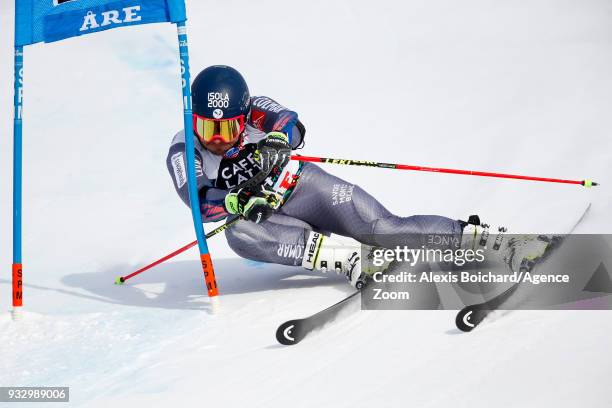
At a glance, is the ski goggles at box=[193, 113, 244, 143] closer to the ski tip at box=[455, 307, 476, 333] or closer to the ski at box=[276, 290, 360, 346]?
the ski at box=[276, 290, 360, 346]

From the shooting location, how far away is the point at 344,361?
12.2 ft

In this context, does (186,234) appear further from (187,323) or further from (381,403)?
(381,403)

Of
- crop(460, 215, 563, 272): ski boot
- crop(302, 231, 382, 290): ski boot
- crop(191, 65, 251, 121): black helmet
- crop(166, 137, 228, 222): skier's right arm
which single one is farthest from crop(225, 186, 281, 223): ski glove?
crop(460, 215, 563, 272): ski boot

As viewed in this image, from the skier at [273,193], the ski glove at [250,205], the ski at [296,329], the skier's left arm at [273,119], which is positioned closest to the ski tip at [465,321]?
the ski at [296,329]

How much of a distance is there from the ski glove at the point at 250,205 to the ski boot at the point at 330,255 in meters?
0.42

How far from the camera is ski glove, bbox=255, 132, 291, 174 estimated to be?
5.11 meters

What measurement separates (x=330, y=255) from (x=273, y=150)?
77cm

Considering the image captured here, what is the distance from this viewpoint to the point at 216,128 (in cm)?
519

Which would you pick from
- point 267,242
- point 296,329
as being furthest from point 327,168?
point 296,329

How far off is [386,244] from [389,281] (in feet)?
1.81

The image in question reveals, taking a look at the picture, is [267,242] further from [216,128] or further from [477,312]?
[477,312]

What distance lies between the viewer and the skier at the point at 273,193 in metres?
5.08

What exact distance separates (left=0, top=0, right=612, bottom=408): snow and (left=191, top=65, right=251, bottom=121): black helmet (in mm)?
1230

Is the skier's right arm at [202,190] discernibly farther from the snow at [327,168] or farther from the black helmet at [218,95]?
the snow at [327,168]
